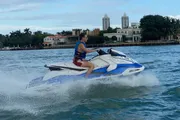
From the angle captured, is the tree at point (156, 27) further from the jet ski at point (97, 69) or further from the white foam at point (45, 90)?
the jet ski at point (97, 69)

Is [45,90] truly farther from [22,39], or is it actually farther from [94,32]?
[22,39]

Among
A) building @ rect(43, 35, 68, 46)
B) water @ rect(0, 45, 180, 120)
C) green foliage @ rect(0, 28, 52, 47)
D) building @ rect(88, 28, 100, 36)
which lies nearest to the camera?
water @ rect(0, 45, 180, 120)

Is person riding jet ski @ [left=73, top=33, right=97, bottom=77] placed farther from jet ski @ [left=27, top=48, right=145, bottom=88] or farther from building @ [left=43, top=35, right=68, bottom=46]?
building @ [left=43, top=35, right=68, bottom=46]

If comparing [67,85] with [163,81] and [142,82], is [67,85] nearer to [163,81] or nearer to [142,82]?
[142,82]

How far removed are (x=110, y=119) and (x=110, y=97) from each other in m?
2.26

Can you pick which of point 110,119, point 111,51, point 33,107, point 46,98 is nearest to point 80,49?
point 111,51

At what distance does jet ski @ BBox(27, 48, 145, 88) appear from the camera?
415 inches

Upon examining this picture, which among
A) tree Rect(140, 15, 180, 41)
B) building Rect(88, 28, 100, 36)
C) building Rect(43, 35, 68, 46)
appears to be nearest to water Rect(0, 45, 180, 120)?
tree Rect(140, 15, 180, 41)

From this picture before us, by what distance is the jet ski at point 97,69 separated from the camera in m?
10.5

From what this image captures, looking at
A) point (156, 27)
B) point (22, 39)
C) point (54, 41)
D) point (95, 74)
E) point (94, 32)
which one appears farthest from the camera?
point (22, 39)

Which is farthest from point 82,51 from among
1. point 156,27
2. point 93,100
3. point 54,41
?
point 54,41

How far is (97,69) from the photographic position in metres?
10.8

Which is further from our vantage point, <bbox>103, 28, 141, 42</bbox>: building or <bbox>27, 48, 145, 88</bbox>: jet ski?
<bbox>103, 28, 141, 42</bbox>: building

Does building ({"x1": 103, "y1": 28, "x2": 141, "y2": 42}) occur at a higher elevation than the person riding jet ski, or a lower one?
lower
